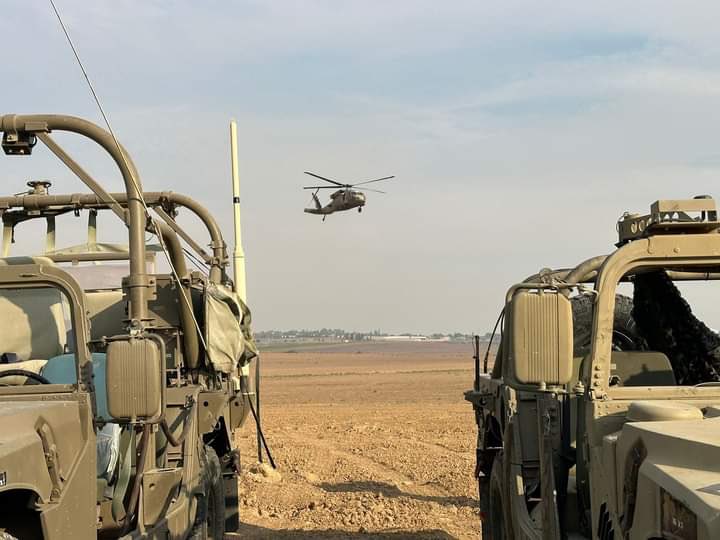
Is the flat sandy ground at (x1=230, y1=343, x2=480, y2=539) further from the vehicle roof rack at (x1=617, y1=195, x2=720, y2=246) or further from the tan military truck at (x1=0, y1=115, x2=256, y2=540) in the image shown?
the vehicle roof rack at (x1=617, y1=195, x2=720, y2=246)

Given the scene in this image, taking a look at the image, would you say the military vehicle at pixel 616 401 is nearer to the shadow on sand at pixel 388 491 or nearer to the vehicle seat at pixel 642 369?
the vehicle seat at pixel 642 369

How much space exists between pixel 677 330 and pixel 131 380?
3.49 m

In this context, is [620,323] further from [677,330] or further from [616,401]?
[616,401]

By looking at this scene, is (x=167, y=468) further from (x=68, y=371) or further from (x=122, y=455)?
(x=68, y=371)

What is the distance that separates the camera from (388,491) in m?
9.72

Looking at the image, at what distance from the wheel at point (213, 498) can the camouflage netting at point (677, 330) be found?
3113 mm

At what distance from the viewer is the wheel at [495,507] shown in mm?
5809

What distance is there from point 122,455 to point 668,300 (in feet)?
11.2

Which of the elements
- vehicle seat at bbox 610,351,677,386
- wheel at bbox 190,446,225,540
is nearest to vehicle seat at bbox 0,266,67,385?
wheel at bbox 190,446,225,540

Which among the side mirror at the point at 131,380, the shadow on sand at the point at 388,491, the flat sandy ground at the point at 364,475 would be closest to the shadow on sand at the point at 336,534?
the flat sandy ground at the point at 364,475

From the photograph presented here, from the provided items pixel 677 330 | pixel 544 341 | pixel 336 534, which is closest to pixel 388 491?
pixel 336 534

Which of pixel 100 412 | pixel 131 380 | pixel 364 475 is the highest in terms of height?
pixel 131 380

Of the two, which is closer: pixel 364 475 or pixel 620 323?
pixel 620 323

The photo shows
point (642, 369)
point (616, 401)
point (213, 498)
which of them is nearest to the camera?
point (616, 401)
